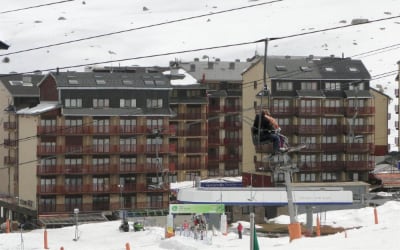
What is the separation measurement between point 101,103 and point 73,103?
3.06m

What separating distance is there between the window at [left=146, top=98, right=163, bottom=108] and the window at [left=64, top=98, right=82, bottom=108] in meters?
7.48

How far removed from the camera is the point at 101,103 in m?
90.8

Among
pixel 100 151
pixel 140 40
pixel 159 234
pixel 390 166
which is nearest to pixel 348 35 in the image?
pixel 140 40

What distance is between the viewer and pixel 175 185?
100188 mm

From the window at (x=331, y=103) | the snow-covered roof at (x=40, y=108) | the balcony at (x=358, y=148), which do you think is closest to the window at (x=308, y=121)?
the window at (x=331, y=103)

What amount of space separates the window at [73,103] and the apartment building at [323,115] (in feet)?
66.7

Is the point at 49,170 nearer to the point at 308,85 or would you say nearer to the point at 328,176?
the point at 308,85

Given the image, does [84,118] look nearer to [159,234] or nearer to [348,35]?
[159,234]

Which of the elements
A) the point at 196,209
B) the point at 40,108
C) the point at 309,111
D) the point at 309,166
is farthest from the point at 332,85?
the point at 196,209

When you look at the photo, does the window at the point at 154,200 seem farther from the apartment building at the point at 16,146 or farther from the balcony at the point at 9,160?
the balcony at the point at 9,160

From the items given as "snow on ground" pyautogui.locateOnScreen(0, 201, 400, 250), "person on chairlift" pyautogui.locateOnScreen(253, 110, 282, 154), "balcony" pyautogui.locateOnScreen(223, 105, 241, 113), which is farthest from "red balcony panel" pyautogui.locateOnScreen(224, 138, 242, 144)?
"person on chairlift" pyautogui.locateOnScreen(253, 110, 282, 154)

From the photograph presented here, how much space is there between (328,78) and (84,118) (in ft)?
94.5

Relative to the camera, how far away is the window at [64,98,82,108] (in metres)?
89.2

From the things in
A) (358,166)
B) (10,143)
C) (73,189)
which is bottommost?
(73,189)
